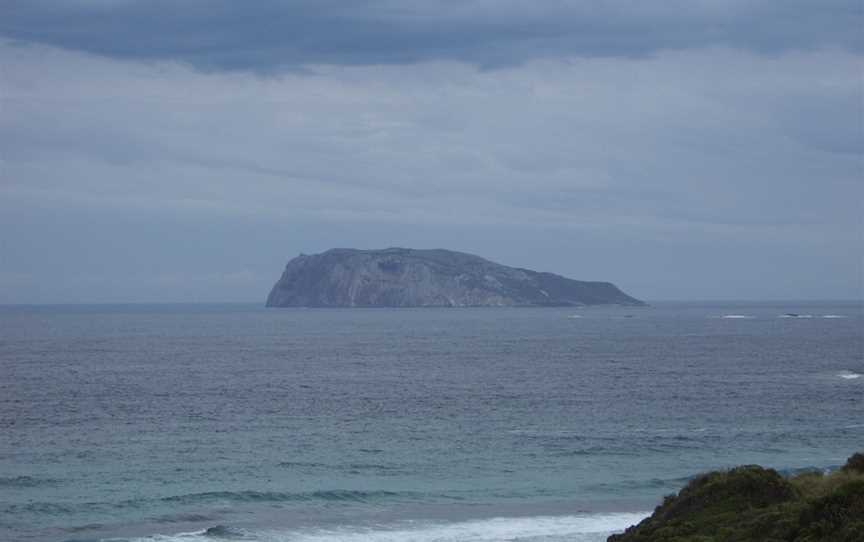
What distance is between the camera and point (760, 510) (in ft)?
83.8

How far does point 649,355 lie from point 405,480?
78472 millimetres

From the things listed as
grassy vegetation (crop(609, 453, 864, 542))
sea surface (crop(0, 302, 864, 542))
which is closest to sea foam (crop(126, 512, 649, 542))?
sea surface (crop(0, 302, 864, 542))

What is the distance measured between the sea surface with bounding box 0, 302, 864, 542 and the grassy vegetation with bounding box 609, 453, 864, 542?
Answer: 696cm

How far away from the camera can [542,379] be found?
286ft

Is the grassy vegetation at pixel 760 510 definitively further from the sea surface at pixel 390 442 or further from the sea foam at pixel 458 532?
the sea surface at pixel 390 442

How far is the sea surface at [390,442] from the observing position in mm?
37250

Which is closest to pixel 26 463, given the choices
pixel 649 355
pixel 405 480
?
pixel 405 480

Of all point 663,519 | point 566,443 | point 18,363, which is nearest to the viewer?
point 663,519

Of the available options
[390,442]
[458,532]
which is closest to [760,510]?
[458,532]

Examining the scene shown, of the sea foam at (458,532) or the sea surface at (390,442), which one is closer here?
the sea foam at (458,532)

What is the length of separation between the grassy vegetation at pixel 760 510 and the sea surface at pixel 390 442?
6.96 metres

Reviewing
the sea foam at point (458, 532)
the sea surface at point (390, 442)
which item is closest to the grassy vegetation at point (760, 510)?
the sea foam at point (458, 532)

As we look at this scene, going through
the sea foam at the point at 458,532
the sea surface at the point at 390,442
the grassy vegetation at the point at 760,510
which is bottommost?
the sea foam at the point at 458,532

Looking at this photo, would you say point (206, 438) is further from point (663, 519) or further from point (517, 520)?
point (663, 519)
